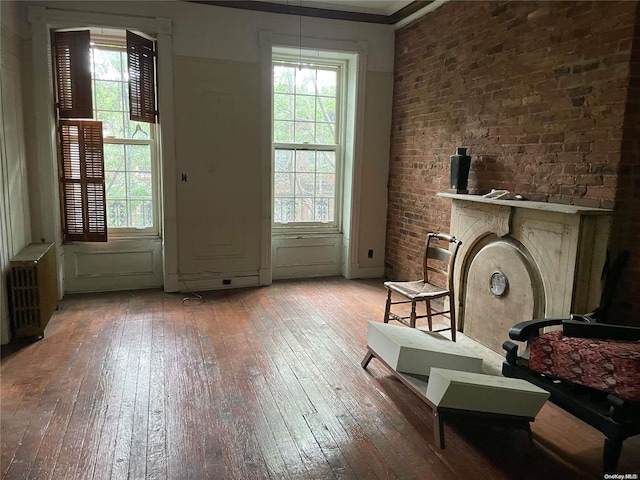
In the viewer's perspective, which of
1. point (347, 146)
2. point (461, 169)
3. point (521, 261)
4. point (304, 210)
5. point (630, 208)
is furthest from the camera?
point (304, 210)

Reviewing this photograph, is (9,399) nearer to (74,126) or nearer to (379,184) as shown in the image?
(74,126)

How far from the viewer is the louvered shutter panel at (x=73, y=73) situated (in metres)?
4.42

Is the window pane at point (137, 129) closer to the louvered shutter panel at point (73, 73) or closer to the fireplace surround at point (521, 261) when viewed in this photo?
the louvered shutter panel at point (73, 73)

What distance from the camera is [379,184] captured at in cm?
573

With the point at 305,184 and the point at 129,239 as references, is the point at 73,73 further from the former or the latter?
the point at 305,184

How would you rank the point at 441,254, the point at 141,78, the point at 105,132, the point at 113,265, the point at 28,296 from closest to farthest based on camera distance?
the point at 28,296
the point at 441,254
the point at 141,78
the point at 105,132
the point at 113,265

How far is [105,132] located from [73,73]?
0.63m

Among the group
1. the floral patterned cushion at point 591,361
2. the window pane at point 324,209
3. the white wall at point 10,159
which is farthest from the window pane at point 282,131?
the floral patterned cushion at point 591,361

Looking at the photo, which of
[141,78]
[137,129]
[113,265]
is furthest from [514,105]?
[113,265]

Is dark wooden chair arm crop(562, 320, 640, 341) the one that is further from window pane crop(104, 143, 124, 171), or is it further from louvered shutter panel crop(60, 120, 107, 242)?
window pane crop(104, 143, 124, 171)

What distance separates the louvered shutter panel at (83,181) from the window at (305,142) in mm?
1907

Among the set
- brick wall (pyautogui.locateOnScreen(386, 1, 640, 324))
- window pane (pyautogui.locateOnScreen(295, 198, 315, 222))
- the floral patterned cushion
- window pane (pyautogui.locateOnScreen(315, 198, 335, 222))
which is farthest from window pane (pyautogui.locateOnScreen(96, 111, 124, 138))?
the floral patterned cushion

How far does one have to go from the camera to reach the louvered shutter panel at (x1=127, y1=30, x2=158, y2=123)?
4.45 meters

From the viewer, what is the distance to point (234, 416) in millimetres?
2645
